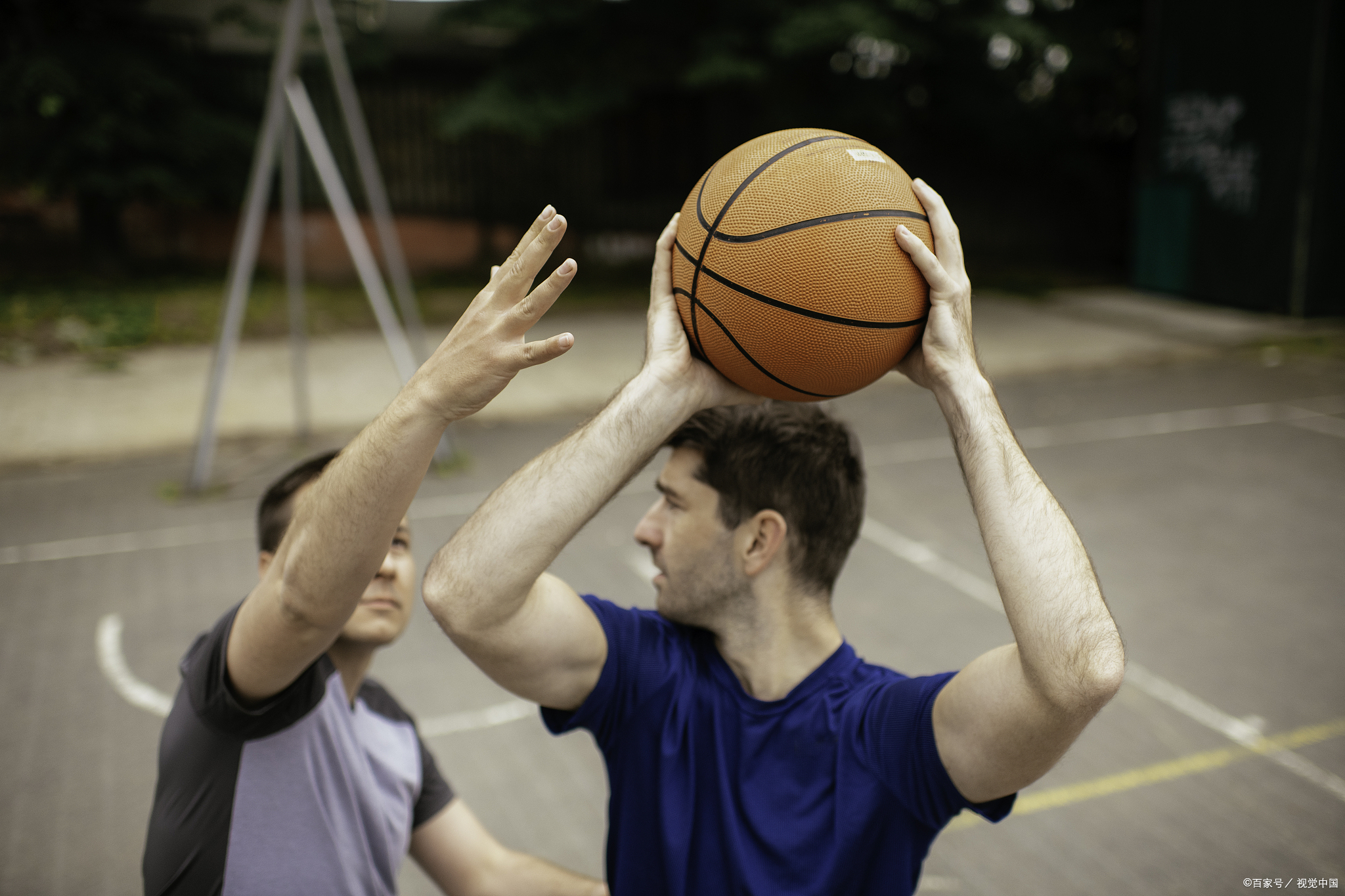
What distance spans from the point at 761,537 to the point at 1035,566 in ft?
2.03

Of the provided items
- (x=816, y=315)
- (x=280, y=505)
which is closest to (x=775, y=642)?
(x=816, y=315)

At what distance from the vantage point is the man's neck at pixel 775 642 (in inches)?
86.1

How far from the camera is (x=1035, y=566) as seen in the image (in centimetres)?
174

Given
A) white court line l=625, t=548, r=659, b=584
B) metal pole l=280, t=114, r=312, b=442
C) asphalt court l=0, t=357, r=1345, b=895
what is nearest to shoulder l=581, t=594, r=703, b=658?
asphalt court l=0, t=357, r=1345, b=895

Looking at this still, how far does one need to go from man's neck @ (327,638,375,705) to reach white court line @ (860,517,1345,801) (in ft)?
5.99

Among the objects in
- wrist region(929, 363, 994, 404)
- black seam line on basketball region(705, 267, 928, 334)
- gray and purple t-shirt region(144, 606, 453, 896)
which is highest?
black seam line on basketball region(705, 267, 928, 334)

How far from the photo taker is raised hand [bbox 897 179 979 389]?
6.40ft

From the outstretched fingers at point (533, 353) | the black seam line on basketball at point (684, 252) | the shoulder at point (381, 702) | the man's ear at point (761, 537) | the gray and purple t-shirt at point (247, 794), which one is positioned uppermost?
the black seam line on basketball at point (684, 252)

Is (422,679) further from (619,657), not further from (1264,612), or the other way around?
(1264,612)

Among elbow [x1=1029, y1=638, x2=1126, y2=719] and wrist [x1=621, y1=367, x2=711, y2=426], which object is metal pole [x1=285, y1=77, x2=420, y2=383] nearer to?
wrist [x1=621, y1=367, x2=711, y2=426]

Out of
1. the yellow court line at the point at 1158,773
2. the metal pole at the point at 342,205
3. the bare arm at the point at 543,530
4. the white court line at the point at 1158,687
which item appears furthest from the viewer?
the metal pole at the point at 342,205

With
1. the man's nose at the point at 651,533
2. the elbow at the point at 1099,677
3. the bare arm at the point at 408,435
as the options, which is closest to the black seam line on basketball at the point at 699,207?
the bare arm at the point at 408,435

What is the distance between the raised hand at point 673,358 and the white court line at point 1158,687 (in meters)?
1.62

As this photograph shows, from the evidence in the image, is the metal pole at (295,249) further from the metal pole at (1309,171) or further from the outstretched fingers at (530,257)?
the metal pole at (1309,171)
